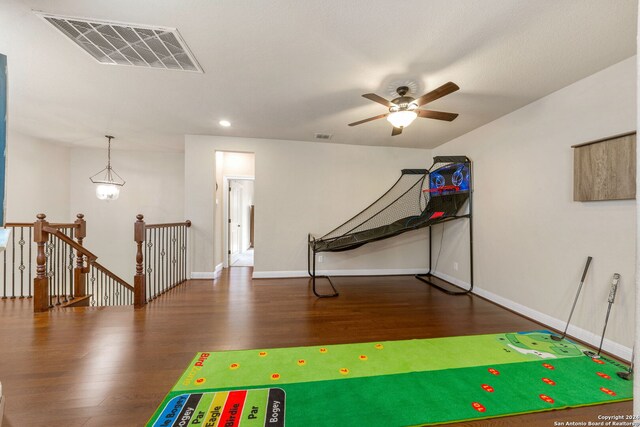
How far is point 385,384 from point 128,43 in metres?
3.19

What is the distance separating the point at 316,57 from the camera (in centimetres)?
201

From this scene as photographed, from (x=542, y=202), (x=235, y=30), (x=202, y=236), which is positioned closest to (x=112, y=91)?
(x=235, y=30)

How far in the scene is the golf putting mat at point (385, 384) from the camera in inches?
53.5

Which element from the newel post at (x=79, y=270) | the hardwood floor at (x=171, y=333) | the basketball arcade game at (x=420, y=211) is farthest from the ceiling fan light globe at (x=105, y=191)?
the basketball arcade game at (x=420, y=211)

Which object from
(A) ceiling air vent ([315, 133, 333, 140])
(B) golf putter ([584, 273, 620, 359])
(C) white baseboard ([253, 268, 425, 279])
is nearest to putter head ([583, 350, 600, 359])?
(B) golf putter ([584, 273, 620, 359])

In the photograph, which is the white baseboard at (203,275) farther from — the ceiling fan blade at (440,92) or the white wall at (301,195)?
the ceiling fan blade at (440,92)

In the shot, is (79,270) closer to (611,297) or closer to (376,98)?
(376,98)

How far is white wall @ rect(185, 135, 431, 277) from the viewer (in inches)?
165

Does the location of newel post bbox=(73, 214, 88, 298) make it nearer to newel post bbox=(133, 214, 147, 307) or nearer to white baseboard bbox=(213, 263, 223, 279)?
newel post bbox=(133, 214, 147, 307)

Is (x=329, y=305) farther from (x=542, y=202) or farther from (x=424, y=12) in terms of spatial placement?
(x=424, y=12)

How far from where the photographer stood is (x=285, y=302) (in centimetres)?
310

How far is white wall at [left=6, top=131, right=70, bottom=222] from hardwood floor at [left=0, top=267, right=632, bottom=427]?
2.31 metres

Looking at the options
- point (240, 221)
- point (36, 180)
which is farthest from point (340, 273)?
point (36, 180)

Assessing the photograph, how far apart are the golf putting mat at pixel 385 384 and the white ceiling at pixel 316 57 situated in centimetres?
245
